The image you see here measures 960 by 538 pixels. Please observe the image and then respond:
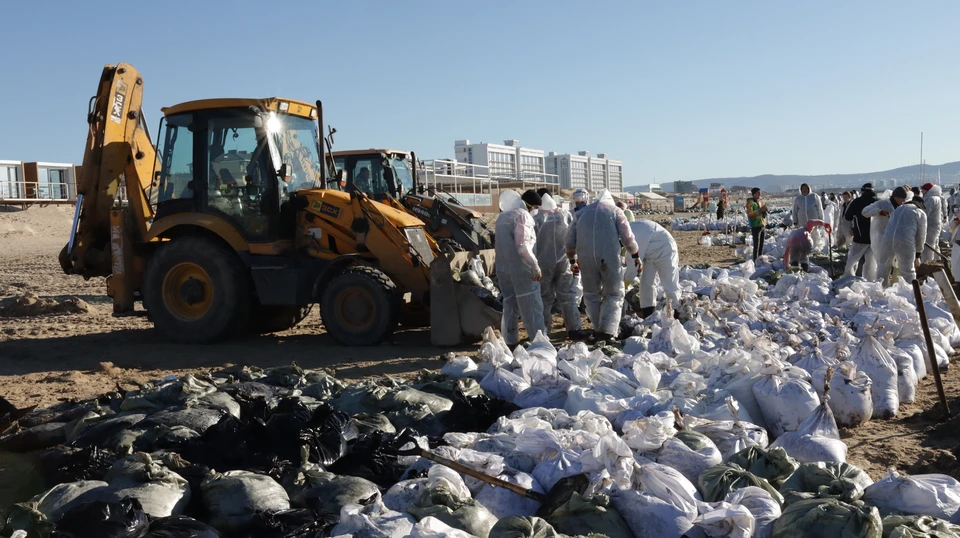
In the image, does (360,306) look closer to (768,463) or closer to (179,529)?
(179,529)

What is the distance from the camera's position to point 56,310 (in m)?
10.9

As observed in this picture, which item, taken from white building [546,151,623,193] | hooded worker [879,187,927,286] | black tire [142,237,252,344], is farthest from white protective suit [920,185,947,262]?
white building [546,151,623,193]

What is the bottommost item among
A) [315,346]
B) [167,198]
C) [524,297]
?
[315,346]

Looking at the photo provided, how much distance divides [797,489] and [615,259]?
14.4ft

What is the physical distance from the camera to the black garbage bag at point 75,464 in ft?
12.3

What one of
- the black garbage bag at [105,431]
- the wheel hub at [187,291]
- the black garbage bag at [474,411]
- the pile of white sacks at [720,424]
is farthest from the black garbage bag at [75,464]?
the wheel hub at [187,291]

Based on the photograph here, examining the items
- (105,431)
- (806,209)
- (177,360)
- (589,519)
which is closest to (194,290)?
(177,360)

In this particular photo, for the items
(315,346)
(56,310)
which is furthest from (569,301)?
(56,310)

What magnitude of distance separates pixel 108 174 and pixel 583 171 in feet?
179

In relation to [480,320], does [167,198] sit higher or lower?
higher

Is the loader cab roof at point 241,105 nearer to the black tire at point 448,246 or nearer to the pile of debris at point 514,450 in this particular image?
the black tire at point 448,246

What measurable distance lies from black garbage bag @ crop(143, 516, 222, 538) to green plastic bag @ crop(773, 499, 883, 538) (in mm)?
2089

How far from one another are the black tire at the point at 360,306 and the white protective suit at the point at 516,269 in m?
1.03

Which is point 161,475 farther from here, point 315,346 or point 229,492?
point 315,346
